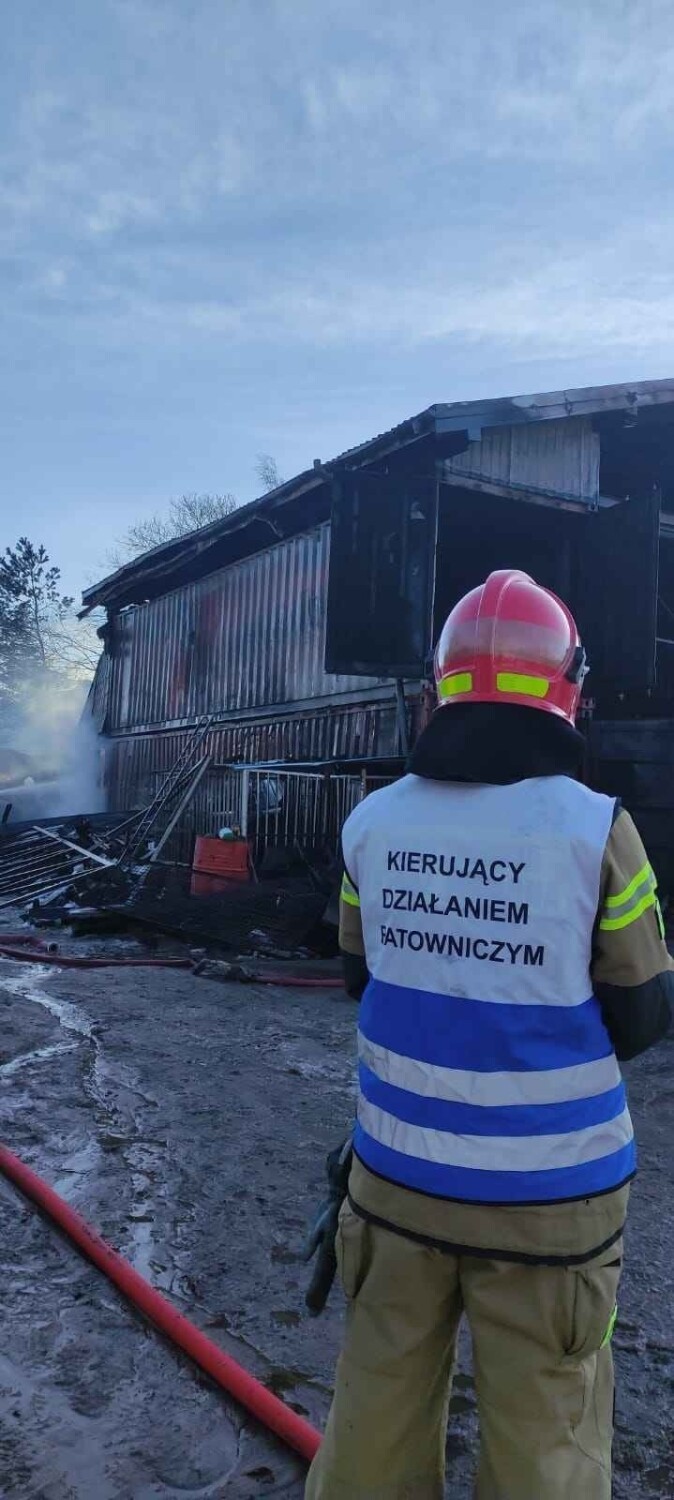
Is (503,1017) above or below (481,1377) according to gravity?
above

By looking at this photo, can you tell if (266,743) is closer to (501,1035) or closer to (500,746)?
(500,746)

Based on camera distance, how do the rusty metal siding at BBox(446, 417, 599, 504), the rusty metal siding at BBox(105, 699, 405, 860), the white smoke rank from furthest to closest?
the white smoke
the rusty metal siding at BBox(105, 699, 405, 860)
the rusty metal siding at BBox(446, 417, 599, 504)

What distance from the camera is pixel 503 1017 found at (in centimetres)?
161

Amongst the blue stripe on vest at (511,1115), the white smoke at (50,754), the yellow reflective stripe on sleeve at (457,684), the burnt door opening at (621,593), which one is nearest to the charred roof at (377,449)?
the burnt door opening at (621,593)

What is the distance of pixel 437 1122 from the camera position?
1.64 meters

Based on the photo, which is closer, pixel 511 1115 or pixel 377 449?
pixel 511 1115

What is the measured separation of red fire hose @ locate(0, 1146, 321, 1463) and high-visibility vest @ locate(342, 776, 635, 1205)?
1018mm

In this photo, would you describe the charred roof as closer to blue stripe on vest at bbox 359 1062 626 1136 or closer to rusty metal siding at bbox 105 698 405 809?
rusty metal siding at bbox 105 698 405 809

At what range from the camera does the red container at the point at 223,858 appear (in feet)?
34.4

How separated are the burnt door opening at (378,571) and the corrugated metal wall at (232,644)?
150cm

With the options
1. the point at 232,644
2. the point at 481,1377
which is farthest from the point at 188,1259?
the point at 232,644

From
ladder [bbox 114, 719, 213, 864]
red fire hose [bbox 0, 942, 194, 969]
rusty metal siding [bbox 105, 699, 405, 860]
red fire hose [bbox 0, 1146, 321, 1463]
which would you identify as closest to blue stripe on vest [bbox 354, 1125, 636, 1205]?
red fire hose [bbox 0, 1146, 321, 1463]

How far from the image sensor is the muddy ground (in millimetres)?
2289

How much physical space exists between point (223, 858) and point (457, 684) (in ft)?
29.4
